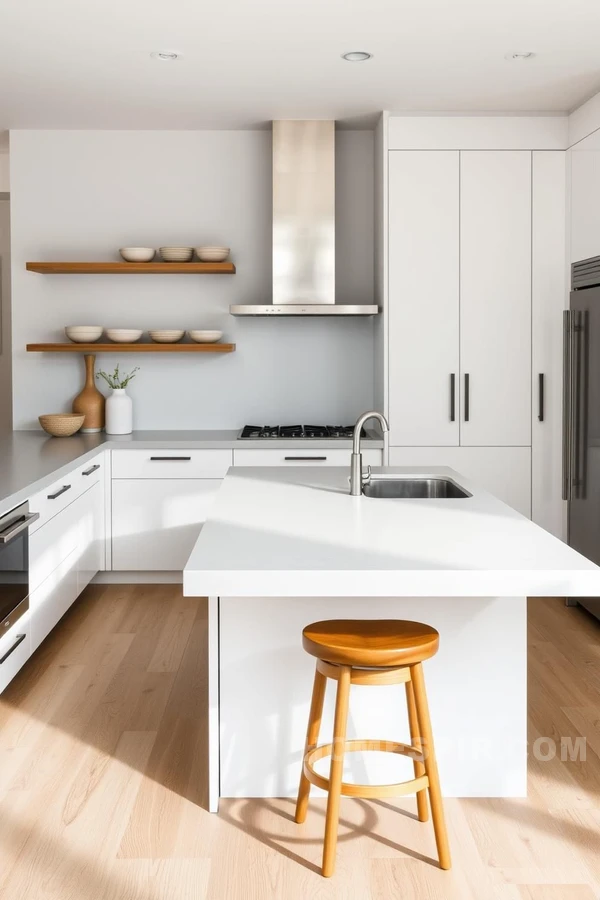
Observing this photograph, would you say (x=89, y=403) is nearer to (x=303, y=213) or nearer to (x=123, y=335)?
(x=123, y=335)

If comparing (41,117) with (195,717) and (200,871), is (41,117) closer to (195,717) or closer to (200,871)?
(195,717)

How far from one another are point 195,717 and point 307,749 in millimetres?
910

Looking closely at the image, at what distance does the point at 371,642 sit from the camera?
2148 mm

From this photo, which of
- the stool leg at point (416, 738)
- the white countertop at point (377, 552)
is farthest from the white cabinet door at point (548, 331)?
the stool leg at point (416, 738)

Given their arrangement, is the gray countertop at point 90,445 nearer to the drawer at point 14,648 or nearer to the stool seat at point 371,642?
the drawer at point 14,648

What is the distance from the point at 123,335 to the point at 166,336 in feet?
0.81

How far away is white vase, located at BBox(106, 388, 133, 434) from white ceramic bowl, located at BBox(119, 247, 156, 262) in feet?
2.47

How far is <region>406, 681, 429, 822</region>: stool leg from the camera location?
88.6 inches

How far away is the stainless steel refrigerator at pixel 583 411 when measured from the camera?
4.21m

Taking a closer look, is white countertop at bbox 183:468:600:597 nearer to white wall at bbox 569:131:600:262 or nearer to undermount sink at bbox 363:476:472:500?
undermount sink at bbox 363:476:472:500

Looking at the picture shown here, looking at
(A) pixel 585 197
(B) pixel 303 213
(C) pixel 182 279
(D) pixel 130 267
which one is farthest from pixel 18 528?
(A) pixel 585 197

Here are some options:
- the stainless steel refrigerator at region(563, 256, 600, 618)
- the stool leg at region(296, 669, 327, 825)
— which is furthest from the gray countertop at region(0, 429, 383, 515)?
the stool leg at region(296, 669, 327, 825)

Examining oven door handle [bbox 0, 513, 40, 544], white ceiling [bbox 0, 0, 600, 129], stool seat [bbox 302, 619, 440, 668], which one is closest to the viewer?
stool seat [bbox 302, 619, 440, 668]

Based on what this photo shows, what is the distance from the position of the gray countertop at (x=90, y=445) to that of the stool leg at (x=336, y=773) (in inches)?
75.2
